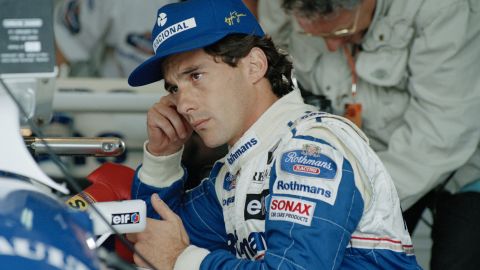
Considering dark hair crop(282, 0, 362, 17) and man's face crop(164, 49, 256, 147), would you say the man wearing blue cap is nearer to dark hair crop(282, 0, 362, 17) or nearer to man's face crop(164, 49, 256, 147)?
man's face crop(164, 49, 256, 147)

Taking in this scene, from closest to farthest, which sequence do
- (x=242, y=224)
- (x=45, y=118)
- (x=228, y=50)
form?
(x=45, y=118), (x=242, y=224), (x=228, y=50)

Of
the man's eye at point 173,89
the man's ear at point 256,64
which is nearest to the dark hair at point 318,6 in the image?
the man's ear at point 256,64

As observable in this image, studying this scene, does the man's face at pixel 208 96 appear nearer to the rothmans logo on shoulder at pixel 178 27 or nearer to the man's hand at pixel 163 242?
the rothmans logo on shoulder at pixel 178 27

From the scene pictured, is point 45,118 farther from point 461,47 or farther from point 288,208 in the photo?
point 461,47

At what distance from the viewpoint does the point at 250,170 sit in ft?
6.21

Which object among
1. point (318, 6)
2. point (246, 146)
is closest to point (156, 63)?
point (246, 146)

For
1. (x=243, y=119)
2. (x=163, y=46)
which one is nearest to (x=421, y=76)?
(x=243, y=119)

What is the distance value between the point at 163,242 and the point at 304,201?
318mm

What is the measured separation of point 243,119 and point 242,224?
0.28 metres

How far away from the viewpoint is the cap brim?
6.20 feet

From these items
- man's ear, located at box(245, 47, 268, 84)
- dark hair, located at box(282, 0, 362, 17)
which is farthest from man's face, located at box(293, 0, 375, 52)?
man's ear, located at box(245, 47, 268, 84)

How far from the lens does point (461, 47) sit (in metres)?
2.72

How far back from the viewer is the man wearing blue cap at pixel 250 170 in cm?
169

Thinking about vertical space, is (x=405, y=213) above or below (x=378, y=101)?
below
